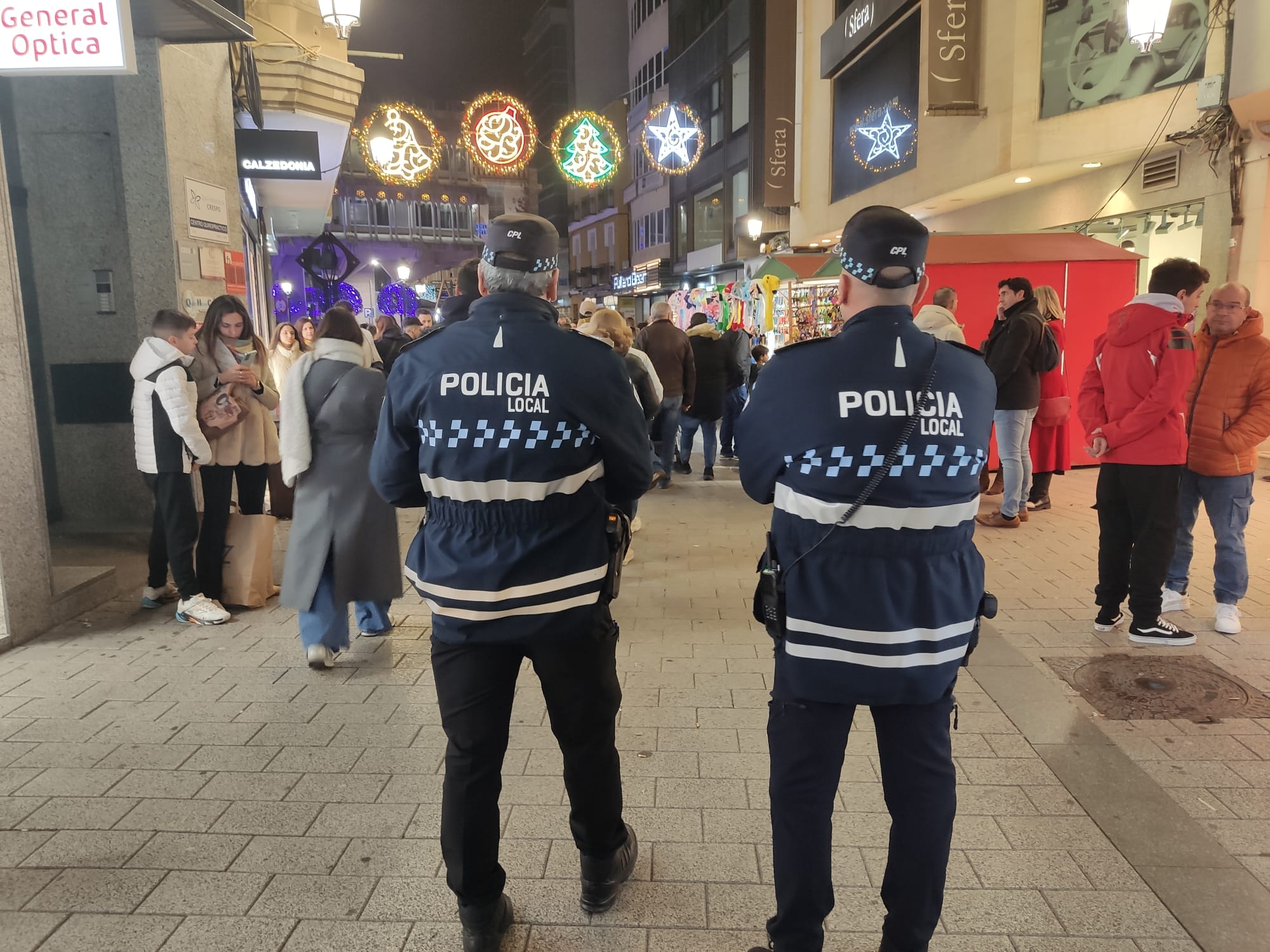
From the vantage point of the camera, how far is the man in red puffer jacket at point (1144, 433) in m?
4.67

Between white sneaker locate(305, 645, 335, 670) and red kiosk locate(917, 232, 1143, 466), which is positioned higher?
red kiosk locate(917, 232, 1143, 466)

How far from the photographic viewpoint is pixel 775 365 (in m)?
2.17

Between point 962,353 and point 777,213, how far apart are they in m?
24.1

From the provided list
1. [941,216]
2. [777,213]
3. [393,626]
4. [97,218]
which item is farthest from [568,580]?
[777,213]

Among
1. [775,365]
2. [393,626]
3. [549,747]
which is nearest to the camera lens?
[775,365]

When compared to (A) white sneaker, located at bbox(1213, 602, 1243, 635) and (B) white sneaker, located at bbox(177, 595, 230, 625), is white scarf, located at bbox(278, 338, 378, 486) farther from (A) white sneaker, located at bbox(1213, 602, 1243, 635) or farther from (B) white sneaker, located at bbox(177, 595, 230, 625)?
(A) white sneaker, located at bbox(1213, 602, 1243, 635)

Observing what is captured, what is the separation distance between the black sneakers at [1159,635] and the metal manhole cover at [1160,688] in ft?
0.52

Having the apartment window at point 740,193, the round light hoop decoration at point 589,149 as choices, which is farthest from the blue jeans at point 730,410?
the apartment window at point 740,193

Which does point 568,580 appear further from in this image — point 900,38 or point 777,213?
point 777,213

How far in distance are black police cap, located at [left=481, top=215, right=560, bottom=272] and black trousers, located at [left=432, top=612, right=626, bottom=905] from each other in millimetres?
1043

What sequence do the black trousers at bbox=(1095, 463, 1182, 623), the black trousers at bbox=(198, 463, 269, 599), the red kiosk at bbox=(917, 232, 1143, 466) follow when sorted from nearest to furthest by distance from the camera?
the black trousers at bbox=(1095, 463, 1182, 623) → the black trousers at bbox=(198, 463, 269, 599) → the red kiosk at bbox=(917, 232, 1143, 466)

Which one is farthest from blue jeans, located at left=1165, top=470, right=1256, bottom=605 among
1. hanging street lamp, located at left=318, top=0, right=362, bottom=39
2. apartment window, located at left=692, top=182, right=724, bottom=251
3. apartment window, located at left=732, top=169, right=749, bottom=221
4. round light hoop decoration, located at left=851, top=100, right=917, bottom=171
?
apartment window, located at left=692, top=182, right=724, bottom=251

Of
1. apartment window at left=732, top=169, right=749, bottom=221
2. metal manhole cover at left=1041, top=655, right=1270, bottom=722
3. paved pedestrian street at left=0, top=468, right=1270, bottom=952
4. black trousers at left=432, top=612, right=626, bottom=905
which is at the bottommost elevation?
metal manhole cover at left=1041, top=655, right=1270, bottom=722

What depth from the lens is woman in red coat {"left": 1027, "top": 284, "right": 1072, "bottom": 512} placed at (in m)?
7.95
